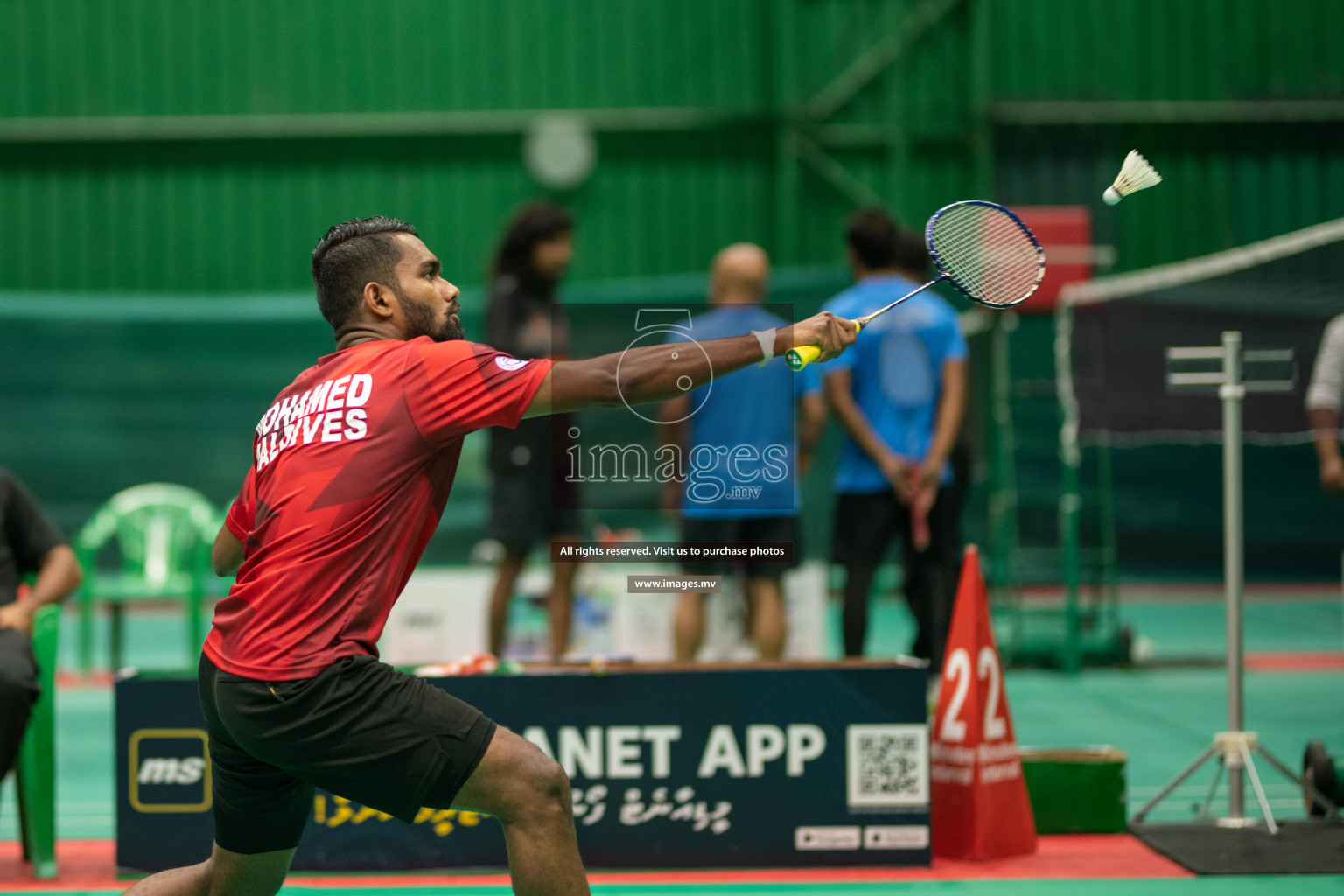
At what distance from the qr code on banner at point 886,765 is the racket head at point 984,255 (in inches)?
53.5

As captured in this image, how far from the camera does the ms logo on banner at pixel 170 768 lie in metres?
3.60

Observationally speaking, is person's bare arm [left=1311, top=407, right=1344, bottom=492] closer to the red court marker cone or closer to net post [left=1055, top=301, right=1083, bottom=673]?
the red court marker cone

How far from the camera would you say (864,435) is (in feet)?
16.4

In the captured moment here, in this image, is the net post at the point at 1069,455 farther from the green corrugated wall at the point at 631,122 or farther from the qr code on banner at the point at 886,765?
the green corrugated wall at the point at 631,122

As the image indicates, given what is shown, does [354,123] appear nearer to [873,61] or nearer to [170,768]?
[873,61]

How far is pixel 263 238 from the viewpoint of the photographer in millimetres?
13266

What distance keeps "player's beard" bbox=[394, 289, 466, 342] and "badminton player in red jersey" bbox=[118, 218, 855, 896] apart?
94mm

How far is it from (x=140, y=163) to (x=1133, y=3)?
10062mm

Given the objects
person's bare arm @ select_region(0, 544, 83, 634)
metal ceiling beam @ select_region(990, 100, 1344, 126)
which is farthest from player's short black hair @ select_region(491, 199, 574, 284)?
metal ceiling beam @ select_region(990, 100, 1344, 126)

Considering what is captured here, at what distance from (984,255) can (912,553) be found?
7.98 feet

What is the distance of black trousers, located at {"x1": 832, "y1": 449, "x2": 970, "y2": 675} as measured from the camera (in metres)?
5.03

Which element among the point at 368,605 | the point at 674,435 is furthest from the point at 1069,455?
the point at 368,605

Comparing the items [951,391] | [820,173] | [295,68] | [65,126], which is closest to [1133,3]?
[820,173]

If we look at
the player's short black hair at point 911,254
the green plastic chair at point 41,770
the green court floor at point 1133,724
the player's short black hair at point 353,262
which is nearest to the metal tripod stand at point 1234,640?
the green court floor at point 1133,724
